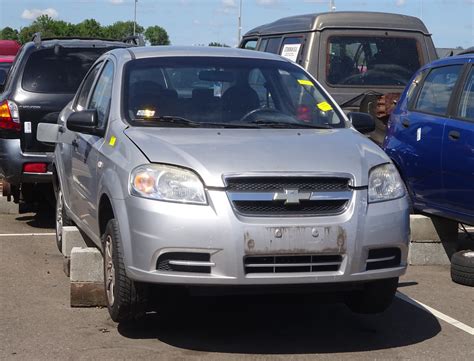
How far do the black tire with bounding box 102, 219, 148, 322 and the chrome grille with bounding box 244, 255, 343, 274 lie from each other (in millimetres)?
747

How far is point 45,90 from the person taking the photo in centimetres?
1005

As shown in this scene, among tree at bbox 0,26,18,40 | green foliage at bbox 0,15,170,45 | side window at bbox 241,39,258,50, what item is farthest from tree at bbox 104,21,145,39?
side window at bbox 241,39,258,50

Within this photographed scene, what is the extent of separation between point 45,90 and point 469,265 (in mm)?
4937

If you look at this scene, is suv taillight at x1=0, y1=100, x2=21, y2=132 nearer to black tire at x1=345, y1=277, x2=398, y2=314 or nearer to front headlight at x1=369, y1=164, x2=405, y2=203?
black tire at x1=345, y1=277, x2=398, y2=314

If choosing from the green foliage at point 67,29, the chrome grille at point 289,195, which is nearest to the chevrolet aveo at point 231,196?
the chrome grille at point 289,195

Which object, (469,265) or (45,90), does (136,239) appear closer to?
(469,265)

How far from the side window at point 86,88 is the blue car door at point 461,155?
3.05 meters

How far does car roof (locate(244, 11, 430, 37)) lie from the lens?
11.0 m

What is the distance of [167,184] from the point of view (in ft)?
17.8

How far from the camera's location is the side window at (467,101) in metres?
8.02

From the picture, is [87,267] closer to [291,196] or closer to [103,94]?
[103,94]

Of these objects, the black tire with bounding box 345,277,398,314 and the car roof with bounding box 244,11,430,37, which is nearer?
the black tire with bounding box 345,277,398,314

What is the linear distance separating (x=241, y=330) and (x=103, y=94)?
6.93ft

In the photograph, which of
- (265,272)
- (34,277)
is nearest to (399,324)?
(265,272)
